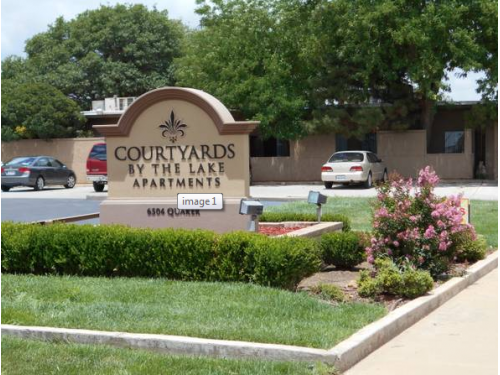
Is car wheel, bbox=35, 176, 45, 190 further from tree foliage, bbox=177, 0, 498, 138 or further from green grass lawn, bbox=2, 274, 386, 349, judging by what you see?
green grass lawn, bbox=2, 274, 386, 349

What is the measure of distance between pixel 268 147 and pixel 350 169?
8.45 m

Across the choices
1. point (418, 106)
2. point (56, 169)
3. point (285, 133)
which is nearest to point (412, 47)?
point (418, 106)

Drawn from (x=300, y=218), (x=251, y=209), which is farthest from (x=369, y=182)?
(x=251, y=209)

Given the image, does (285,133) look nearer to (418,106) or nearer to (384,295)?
(418,106)

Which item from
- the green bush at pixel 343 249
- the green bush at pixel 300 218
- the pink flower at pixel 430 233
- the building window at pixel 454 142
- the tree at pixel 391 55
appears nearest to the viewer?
the pink flower at pixel 430 233

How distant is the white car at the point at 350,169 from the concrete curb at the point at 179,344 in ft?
78.4

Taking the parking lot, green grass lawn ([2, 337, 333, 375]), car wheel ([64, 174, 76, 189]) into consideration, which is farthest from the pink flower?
car wheel ([64, 174, 76, 189])

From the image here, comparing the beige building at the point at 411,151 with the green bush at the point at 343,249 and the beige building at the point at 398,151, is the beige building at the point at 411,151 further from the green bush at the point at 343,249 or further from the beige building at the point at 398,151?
the green bush at the point at 343,249

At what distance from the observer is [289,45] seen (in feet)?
112

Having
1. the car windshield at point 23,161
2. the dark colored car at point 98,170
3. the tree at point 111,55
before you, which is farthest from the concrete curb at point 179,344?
the tree at point 111,55

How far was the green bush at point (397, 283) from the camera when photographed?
844cm

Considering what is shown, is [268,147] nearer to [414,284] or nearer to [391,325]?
[414,284]

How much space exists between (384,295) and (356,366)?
2517 mm

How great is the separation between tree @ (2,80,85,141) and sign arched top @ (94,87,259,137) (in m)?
28.8
